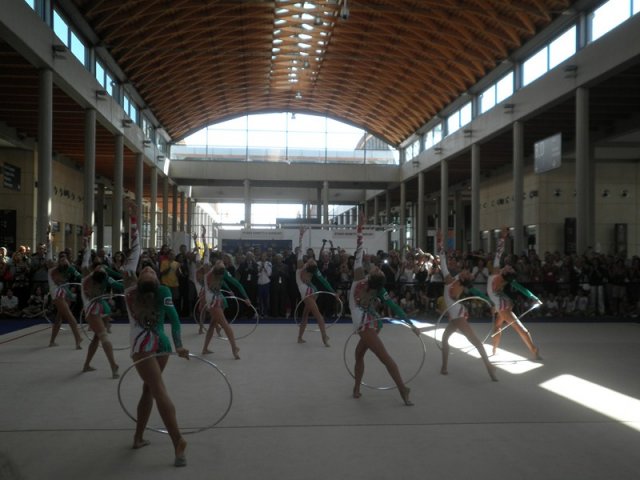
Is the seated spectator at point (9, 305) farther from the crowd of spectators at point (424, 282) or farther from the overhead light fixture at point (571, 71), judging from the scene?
the overhead light fixture at point (571, 71)

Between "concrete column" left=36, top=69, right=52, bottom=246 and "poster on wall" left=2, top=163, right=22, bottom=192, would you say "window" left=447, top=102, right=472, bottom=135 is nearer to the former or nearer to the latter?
"concrete column" left=36, top=69, right=52, bottom=246

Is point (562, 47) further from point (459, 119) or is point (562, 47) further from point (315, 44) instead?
point (315, 44)

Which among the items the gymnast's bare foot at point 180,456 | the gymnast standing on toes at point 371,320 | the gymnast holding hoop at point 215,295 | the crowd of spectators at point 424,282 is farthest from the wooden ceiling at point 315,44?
the gymnast's bare foot at point 180,456

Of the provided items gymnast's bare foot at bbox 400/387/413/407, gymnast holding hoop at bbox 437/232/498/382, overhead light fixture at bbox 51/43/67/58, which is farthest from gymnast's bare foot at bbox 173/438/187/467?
overhead light fixture at bbox 51/43/67/58

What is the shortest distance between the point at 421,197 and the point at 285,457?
42843 mm

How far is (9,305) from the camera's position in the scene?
64.1 ft

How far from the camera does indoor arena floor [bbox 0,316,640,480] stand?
5926 millimetres

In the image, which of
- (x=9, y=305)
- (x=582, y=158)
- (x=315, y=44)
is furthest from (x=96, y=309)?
(x=315, y=44)

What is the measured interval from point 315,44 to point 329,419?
3610 centimetres

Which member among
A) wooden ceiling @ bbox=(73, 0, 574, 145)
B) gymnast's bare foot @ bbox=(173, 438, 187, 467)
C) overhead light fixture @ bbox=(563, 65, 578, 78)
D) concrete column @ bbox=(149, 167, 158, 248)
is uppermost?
wooden ceiling @ bbox=(73, 0, 574, 145)

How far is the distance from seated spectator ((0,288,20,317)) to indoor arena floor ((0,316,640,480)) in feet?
23.8

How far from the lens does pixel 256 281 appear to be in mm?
21094

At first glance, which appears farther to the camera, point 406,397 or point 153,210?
point 153,210

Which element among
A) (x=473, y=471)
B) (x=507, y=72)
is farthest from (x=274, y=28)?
(x=473, y=471)
